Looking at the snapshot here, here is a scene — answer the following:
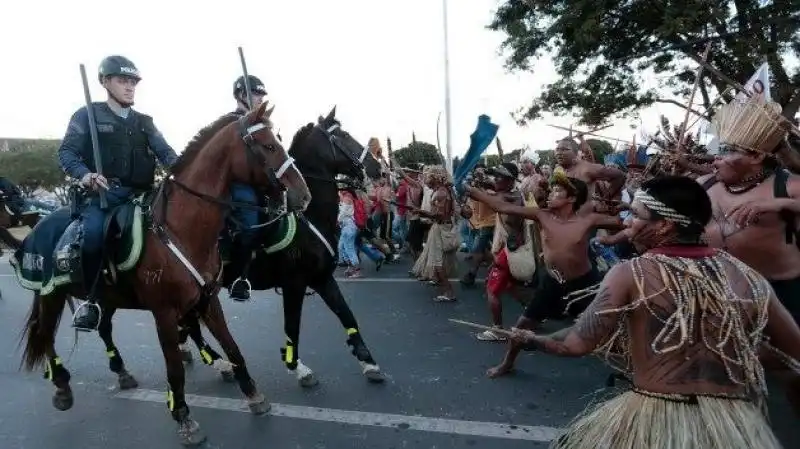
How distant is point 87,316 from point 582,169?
16.2 ft

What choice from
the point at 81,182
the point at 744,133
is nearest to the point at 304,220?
the point at 81,182

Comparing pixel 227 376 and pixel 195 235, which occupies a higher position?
pixel 195 235

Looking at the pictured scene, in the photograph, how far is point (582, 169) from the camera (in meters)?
6.07

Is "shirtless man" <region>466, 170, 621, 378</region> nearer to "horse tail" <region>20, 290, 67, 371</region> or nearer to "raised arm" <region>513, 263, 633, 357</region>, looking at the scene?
"raised arm" <region>513, 263, 633, 357</region>

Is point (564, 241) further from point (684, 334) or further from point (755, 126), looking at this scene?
point (684, 334)

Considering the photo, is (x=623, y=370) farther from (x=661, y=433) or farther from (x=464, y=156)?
Result: (x=464, y=156)

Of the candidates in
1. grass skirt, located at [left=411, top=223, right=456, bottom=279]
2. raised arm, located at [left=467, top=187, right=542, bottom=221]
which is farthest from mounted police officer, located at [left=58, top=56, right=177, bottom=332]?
grass skirt, located at [left=411, top=223, right=456, bottom=279]

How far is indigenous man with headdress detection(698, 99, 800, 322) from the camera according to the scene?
3.02 meters

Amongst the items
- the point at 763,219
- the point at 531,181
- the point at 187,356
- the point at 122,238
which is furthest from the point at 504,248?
the point at 122,238

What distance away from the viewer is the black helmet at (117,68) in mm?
3891

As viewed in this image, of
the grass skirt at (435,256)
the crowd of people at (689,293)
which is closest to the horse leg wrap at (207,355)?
the crowd of people at (689,293)

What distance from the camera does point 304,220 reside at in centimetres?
468

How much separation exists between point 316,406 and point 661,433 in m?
2.81

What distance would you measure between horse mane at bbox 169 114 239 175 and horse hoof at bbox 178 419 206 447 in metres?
1.72
